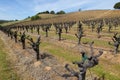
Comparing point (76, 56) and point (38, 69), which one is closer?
point (38, 69)

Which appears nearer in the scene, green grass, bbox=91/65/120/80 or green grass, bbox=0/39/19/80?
green grass, bbox=91/65/120/80

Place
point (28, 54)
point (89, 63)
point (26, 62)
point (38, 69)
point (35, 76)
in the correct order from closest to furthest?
point (89, 63)
point (35, 76)
point (38, 69)
point (26, 62)
point (28, 54)

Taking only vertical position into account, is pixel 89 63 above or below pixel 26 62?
above

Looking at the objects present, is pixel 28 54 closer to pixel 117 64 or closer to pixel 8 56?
pixel 8 56

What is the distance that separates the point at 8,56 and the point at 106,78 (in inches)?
762

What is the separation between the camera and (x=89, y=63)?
17.7m

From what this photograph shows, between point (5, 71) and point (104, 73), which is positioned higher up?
point (104, 73)

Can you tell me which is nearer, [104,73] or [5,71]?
[104,73]

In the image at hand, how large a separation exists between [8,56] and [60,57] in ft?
31.0

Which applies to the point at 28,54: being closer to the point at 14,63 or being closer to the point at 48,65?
the point at 14,63

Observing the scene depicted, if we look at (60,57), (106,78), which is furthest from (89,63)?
(60,57)

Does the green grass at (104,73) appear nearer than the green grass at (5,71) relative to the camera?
Yes

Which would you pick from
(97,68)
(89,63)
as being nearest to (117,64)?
(97,68)

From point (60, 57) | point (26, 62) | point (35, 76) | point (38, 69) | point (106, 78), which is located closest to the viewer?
point (106, 78)
